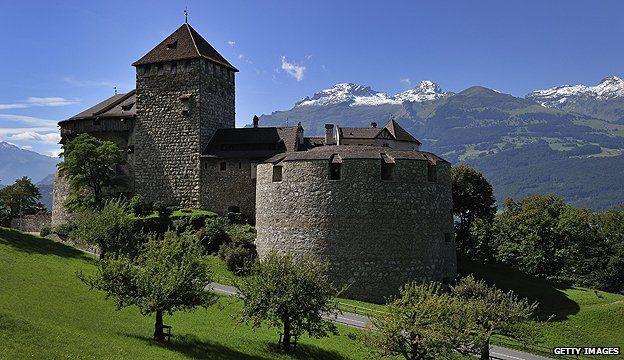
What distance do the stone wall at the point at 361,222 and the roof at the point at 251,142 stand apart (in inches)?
373

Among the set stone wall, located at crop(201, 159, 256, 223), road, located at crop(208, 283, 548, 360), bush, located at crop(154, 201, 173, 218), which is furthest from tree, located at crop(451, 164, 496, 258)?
bush, located at crop(154, 201, 173, 218)

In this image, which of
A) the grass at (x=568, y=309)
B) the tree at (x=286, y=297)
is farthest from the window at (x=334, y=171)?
the grass at (x=568, y=309)

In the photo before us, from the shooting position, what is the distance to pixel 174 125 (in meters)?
54.8

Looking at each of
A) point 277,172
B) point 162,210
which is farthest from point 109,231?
point 277,172

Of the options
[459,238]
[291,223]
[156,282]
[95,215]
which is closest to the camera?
[156,282]

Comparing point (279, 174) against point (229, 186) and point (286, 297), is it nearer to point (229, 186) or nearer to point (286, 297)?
point (229, 186)

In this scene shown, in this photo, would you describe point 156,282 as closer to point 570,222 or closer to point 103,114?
point 103,114

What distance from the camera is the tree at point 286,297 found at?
27312 mm

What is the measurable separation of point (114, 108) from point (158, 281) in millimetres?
39802

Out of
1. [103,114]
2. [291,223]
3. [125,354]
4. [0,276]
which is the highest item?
[103,114]

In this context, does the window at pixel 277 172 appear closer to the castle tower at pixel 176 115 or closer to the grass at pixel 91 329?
the castle tower at pixel 176 115

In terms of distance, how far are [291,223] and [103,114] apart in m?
27.3

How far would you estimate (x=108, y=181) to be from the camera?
52938 mm

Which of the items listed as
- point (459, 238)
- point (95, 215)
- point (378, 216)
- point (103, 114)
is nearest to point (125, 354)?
point (95, 215)
